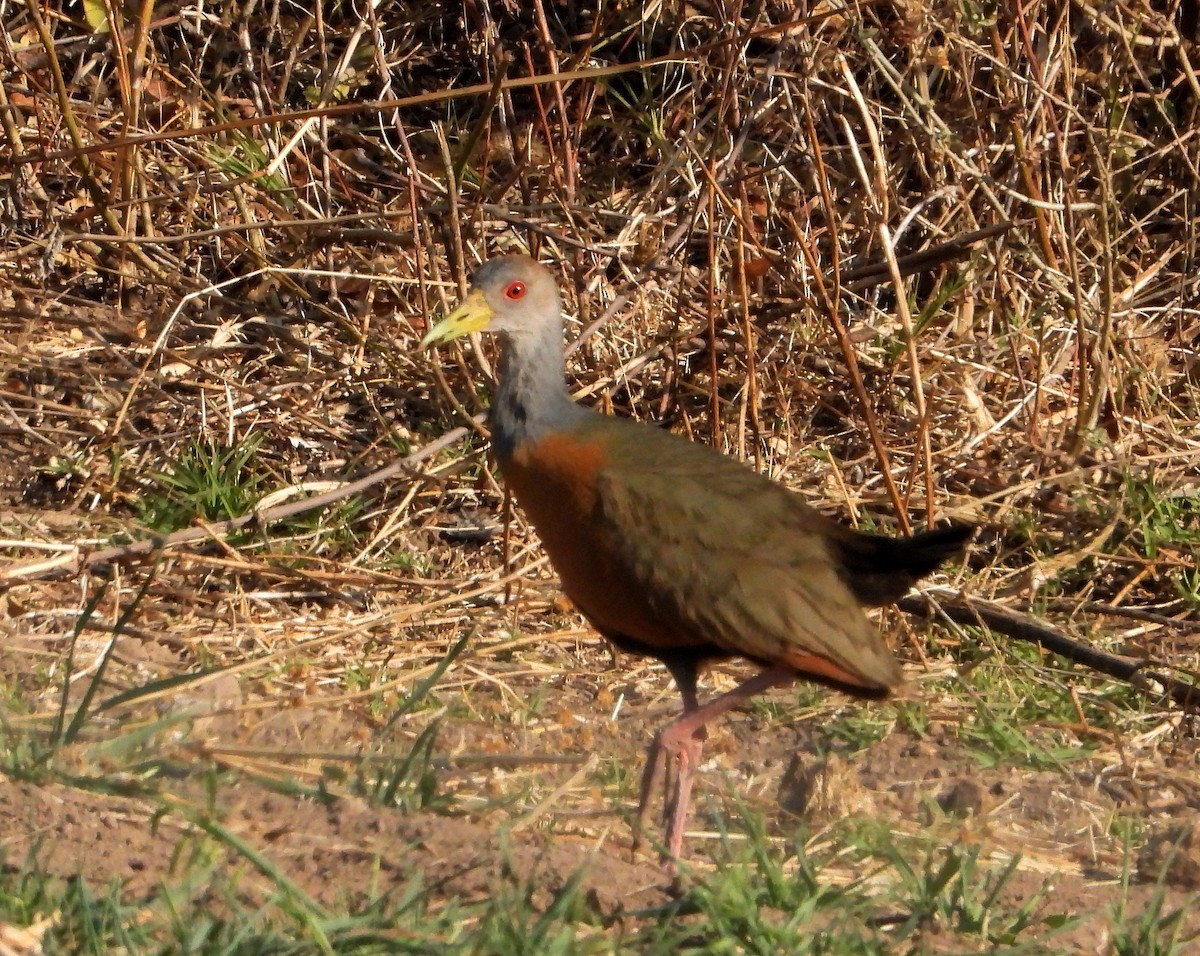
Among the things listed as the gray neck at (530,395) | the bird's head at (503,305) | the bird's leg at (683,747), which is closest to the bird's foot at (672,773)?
the bird's leg at (683,747)

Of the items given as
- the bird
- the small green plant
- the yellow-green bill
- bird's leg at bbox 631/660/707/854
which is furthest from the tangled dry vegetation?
the yellow-green bill

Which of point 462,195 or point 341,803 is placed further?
point 462,195

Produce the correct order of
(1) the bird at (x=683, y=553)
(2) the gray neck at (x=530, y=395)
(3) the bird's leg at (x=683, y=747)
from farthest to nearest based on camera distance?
(2) the gray neck at (x=530, y=395) → (1) the bird at (x=683, y=553) → (3) the bird's leg at (x=683, y=747)

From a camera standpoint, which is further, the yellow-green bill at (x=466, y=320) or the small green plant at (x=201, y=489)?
the small green plant at (x=201, y=489)

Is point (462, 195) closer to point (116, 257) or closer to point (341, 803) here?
point (116, 257)

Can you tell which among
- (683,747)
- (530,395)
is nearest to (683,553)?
(683,747)

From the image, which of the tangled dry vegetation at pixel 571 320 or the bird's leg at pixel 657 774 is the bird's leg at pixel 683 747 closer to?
the bird's leg at pixel 657 774

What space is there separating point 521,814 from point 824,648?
34.5 inches

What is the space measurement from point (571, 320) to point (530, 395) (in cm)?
186

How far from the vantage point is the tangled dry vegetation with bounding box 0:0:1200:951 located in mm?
5094

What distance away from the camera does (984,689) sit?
4988mm

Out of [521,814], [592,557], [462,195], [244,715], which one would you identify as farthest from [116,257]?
[521,814]

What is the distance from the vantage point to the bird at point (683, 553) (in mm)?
4062

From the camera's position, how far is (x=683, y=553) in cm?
414
